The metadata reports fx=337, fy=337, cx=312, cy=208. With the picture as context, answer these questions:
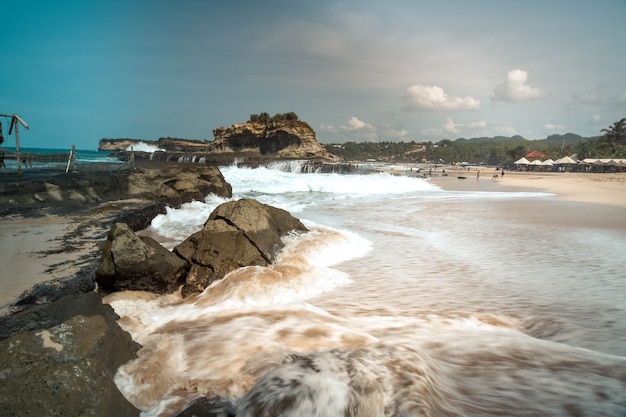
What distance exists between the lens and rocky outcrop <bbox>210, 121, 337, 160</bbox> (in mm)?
59469

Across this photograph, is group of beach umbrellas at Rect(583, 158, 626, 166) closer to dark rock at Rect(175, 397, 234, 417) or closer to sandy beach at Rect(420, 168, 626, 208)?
sandy beach at Rect(420, 168, 626, 208)

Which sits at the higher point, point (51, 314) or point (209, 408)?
point (51, 314)

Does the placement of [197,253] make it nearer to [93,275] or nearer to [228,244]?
[228,244]

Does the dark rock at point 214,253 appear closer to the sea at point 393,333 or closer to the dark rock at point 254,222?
the dark rock at point 254,222

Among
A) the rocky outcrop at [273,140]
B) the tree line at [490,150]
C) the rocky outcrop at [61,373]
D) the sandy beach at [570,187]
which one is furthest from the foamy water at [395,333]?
the tree line at [490,150]

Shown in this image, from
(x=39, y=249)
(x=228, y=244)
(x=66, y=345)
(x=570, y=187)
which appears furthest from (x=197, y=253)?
(x=570, y=187)

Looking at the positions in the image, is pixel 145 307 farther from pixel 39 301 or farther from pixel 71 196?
pixel 71 196

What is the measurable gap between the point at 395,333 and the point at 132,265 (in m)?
3.42

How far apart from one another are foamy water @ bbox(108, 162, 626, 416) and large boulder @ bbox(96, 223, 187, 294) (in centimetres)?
17

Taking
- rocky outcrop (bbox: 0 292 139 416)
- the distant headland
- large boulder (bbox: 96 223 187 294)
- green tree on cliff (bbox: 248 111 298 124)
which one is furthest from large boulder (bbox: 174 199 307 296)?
green tree on cliff (bbox: 248 111 298 124)

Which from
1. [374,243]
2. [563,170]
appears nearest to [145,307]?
[374,243]

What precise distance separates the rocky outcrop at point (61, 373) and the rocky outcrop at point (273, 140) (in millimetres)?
53795

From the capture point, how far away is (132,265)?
14.5 ft

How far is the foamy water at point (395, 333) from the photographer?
8.15 ft
